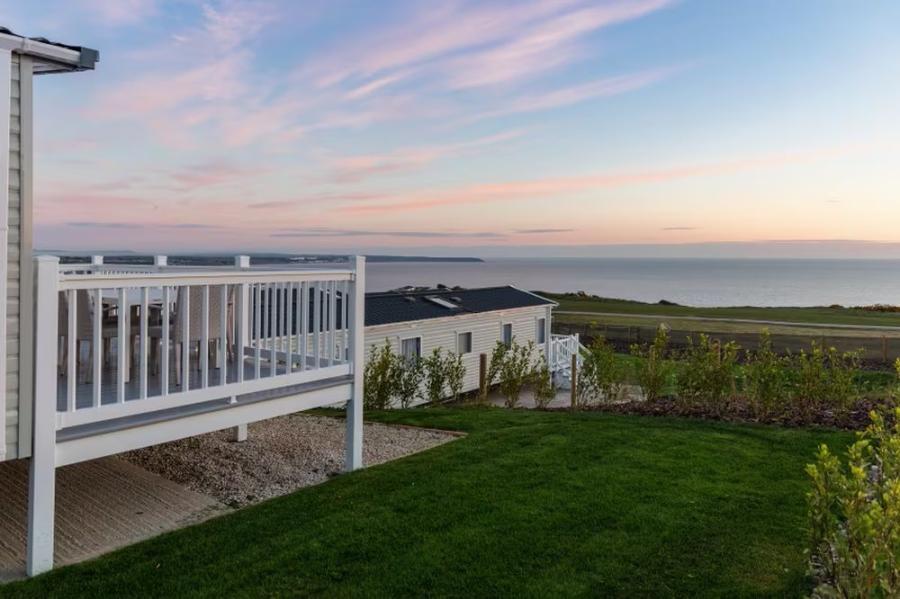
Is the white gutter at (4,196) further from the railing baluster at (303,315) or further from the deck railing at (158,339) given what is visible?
the railing baluster at (303,315)

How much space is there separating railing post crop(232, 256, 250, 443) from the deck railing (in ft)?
0.05

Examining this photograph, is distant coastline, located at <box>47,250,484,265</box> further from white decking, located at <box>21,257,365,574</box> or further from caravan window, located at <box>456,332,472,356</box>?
caravan window, located at <box>456,332,472,356</box>

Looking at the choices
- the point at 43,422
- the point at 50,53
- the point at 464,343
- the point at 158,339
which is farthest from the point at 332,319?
the point at 464,343

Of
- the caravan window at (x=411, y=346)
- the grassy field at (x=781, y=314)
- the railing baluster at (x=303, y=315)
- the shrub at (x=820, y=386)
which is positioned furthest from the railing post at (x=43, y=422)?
the grassy field at (x=781, y=314)

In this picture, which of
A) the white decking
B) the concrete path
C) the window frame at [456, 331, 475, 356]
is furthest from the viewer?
the window frame at [456, 331, 475, 356]

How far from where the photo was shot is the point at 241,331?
4984mm

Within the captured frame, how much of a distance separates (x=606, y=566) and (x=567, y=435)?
10.9 ft

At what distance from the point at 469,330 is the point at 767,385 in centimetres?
1171

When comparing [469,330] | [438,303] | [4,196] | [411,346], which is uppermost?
[4,196]

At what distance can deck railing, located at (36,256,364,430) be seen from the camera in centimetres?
394

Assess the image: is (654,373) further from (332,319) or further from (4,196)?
(4,196)

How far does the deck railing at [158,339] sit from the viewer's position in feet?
12.9

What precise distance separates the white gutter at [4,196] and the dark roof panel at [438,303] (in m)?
12.3

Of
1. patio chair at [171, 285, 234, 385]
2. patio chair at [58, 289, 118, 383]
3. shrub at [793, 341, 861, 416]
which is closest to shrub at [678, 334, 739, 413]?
shrub at [793, 341, 861, 416]
